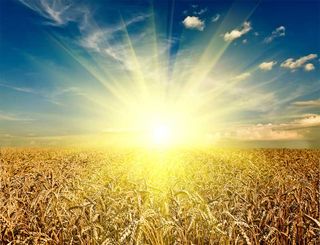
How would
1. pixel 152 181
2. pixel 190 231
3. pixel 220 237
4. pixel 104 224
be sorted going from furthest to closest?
1. pixel 152 181
2. pixel 104 224
3. pixel 190 231
4. pixel 220 237

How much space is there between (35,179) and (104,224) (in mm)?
5742

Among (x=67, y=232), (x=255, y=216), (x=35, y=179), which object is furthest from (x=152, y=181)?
(x=67, y=232)

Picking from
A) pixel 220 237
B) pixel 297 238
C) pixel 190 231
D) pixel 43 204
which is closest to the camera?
pixel 220 237

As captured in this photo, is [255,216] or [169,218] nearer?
[169,218]

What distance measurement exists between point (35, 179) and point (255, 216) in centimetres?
643

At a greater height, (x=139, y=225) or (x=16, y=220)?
(x=139, y=225)

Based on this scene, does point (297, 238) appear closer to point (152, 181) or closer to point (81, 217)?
point (81, 217)

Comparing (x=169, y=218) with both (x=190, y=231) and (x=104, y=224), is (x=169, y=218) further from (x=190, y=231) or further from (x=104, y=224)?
(x=104, y=224)

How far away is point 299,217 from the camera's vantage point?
5.21 meters

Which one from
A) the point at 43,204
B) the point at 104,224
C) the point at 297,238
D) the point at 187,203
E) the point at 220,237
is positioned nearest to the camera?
the point at 220,237

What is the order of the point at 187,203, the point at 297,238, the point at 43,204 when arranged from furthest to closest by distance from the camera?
the point at 43,204, the point at 187,203, the point at 297,238

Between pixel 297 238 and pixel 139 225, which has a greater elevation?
pixel 139 225

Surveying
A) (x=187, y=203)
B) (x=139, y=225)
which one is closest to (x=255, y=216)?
(x=187, y=203)

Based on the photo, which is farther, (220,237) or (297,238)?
(297,238)
